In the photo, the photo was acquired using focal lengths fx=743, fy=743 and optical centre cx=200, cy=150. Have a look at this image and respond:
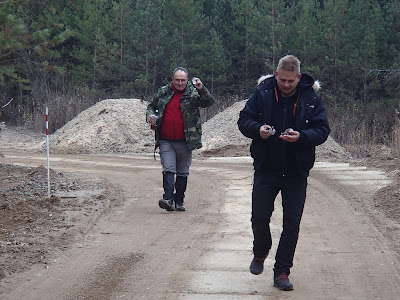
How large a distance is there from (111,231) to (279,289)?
10.8 feet

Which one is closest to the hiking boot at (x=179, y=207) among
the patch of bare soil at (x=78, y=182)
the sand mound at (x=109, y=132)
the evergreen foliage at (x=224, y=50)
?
the patch of bare soil at (x=78, y=182)

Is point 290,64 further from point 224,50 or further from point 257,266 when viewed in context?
point 224,50

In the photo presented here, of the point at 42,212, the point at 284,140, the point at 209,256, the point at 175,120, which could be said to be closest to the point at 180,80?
the point at 175,120

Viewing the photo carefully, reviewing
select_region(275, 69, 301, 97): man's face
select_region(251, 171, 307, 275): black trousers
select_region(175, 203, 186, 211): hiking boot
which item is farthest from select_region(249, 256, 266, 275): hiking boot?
select_region(175, 203, 186, 211): hiking boot

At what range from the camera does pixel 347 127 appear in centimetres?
3070

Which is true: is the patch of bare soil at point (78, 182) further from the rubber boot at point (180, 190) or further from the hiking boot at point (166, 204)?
the rubber boot at point (180, 190)

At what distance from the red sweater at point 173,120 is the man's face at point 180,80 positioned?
90 millimetres

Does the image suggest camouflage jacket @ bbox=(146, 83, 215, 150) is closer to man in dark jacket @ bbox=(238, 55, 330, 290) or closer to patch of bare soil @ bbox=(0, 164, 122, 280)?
patch of bare soil @ bbox=(0, 164, 122, 280)

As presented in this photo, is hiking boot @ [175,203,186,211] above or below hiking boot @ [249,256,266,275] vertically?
below

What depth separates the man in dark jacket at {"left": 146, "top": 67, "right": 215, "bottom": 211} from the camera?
10.5m

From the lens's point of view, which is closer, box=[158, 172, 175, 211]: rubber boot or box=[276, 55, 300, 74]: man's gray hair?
box=[276, 55, 300, 74]: man's gray hair

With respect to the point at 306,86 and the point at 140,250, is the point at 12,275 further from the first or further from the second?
the point at 306,86

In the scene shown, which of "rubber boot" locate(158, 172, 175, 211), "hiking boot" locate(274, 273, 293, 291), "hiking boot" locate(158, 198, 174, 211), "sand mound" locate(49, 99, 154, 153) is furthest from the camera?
"sand mound" locate(49, 99, 154, 153)

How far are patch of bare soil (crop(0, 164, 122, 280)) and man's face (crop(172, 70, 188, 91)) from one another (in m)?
2.09
